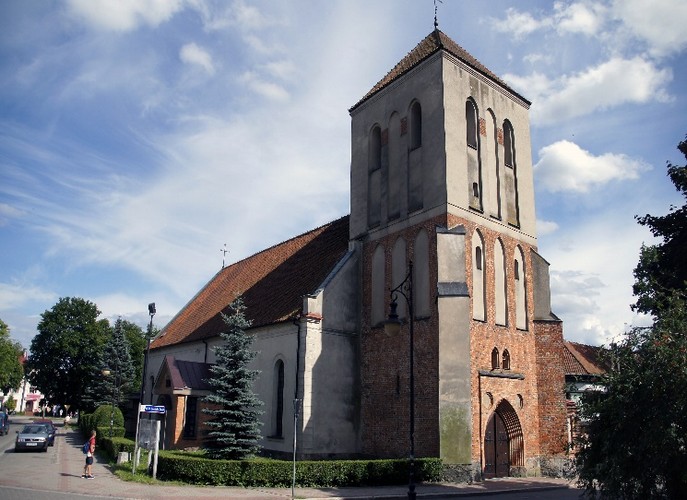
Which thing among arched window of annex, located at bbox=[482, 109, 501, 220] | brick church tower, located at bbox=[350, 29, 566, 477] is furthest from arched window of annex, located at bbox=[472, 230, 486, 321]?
arched window of annex, located at bbox=[482, 109, 501, 220]

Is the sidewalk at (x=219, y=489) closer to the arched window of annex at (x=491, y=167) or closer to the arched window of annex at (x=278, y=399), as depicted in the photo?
the arched window of annex at (x=278, y=399)

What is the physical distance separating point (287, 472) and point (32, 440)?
1870 centimetres

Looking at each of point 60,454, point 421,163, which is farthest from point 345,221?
point 60,454

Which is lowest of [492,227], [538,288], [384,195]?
[538,288]

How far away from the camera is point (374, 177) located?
27188mm

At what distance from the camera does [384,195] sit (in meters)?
26.2

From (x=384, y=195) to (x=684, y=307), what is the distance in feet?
46.3

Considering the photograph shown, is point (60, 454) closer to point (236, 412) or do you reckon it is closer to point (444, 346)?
point (236, 412)

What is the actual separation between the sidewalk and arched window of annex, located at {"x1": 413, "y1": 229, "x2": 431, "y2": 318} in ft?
21.6

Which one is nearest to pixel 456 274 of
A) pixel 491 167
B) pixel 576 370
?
pixel 491 167

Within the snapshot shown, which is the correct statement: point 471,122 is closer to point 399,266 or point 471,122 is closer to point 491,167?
point 491,167

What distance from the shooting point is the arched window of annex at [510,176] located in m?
25.9

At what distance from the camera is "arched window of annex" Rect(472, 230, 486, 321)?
23.1m

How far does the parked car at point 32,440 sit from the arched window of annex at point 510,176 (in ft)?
87.1
